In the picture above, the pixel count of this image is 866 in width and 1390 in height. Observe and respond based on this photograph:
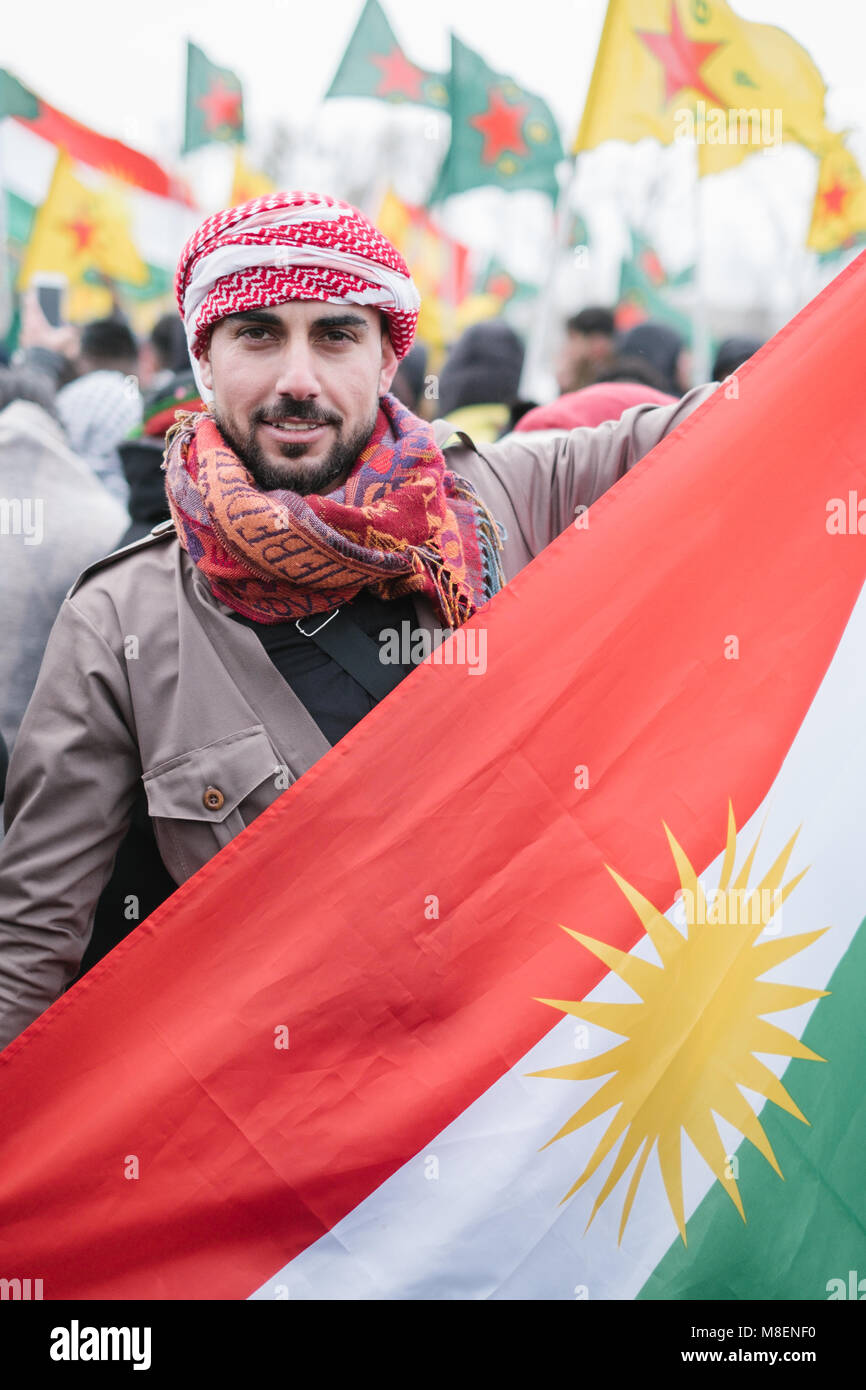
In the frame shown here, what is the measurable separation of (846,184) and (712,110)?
→ 921mm

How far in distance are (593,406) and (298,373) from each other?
151 cm

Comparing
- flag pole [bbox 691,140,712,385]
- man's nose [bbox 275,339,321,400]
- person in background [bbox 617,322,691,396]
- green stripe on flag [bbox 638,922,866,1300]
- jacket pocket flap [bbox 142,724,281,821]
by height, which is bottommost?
green stripe on flag [bbox 638,922,866,1300]

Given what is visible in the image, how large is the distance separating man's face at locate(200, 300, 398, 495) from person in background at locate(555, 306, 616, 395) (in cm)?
399

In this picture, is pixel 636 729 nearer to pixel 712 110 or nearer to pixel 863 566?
pixel 863 566

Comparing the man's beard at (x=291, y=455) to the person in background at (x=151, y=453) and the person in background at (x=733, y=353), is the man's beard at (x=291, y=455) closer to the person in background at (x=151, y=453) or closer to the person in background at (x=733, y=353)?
the person in background at (x=151, y=453)

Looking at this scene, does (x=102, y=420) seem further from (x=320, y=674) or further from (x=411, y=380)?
(x=320, y=674)

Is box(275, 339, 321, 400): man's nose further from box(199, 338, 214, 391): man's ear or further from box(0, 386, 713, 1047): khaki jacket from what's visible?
box(0, 386, 713, 1047): khaki jacket

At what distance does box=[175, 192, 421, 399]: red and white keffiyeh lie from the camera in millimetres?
2537

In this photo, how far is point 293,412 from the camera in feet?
8.38

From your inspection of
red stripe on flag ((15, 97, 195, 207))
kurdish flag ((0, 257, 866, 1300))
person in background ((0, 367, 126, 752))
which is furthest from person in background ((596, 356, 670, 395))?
red stripe on flag ((15, 97, 195, 207))

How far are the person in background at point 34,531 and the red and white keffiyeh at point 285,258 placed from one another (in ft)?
3.42

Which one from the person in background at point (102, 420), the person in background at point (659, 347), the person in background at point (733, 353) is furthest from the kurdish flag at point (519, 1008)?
the person in background at point (659, 347)

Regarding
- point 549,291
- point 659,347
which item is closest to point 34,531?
point 659,347

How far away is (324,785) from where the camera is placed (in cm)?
229
